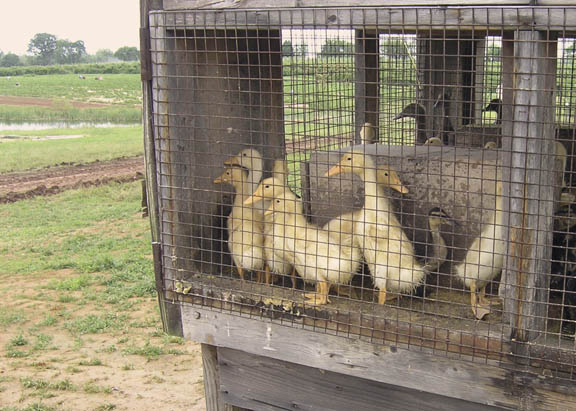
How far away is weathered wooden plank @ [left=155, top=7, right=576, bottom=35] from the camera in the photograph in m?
2.59

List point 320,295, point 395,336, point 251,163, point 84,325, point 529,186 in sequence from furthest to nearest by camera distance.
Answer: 1. point 84,325
2. point 251,163
3. point 320,295
4. point 395,336
5. point 529,186

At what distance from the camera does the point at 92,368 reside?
710cm

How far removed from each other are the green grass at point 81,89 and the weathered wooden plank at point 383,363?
1793 inches

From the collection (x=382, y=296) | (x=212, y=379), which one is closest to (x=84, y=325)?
(x=212, y=379)

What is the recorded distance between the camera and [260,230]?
4.59 meters

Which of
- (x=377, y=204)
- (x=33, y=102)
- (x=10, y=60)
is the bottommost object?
→ (x=377, y=204)

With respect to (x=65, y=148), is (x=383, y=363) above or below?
below

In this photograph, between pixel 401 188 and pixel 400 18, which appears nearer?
pixel 400 18

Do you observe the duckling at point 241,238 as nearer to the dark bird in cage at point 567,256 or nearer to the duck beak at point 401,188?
the duck beak at point 401,188

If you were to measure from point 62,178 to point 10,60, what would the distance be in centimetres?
10965

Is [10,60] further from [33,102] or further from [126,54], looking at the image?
[33,102]

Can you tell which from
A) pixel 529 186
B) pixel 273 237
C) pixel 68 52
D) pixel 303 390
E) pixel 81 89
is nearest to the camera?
pixel 529 186

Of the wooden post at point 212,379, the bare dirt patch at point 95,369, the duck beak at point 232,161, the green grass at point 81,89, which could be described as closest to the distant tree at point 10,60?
the green grass at point 81,89

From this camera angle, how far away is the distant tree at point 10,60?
11593 cm
